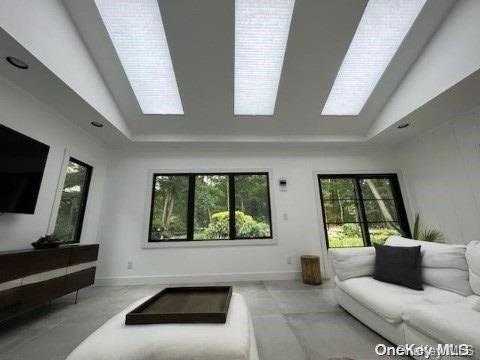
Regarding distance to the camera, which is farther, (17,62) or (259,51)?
(259,51)

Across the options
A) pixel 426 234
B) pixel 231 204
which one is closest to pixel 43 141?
pixel 231 204

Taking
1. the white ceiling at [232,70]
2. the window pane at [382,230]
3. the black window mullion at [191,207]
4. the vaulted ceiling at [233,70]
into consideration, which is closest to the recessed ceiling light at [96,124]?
the vaulted ceiling at [233,70]

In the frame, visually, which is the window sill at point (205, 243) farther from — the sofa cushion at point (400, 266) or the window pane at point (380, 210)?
the window pane at point (380, 210)

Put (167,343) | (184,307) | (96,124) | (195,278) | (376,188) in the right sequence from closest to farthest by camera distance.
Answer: (167,343) < (184,307) < (96,124) < (195,278) < (376,188)

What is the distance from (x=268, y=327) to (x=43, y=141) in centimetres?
356

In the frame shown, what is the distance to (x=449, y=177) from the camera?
331 cm

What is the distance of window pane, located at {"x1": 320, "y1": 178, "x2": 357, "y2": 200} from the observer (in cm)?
423

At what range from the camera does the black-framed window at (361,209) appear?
13.4 feet

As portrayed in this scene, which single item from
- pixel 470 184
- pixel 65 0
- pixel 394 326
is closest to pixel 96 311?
pixel 394 326

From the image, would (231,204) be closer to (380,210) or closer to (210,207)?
(210,207)

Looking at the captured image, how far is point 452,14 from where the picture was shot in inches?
92.9

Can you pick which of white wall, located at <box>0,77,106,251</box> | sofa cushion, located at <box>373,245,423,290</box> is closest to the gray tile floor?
sofa cushion, located at <box>373,245,423,290</box>

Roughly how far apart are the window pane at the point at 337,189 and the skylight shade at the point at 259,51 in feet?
6.51

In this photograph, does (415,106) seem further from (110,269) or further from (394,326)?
(110,269)
